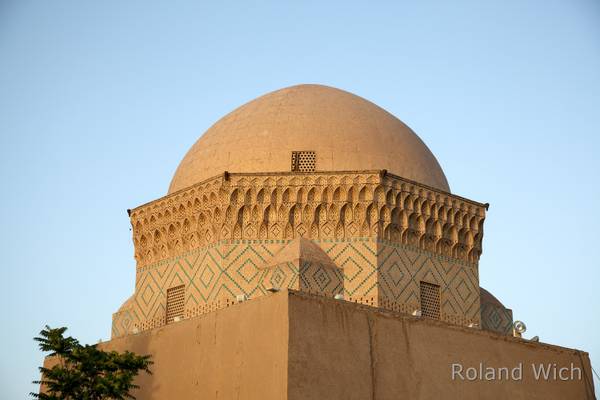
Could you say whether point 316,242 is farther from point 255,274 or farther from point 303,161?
point 303,161

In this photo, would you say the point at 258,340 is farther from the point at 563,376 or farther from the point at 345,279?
the point at 563,376

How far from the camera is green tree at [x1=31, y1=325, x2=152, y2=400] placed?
383 inches

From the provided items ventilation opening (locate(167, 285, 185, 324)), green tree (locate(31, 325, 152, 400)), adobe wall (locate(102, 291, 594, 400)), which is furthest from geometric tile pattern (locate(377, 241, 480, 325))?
green tree (locate(31, 325, 152, 400))

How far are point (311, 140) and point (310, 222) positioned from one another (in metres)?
1.36

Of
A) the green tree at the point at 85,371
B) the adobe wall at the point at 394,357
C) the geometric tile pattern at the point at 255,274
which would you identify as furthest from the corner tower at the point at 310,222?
the green tree at the point at 85,371

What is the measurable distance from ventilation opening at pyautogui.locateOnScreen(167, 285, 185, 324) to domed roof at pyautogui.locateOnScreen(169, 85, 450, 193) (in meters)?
1.70

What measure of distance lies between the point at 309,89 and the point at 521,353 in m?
5.61

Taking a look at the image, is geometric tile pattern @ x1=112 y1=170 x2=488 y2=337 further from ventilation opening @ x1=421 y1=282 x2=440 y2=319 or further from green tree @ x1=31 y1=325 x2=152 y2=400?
green tree @ x1=31 y1=325 x2=152 y2=400

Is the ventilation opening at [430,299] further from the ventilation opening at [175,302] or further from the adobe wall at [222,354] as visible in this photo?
the adobe wall at [222,354]

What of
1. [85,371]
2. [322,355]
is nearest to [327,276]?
[322,355]

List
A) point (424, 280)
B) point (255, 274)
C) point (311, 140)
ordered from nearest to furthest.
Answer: point (255, 274) → point (424, 280) → point (311, 140)

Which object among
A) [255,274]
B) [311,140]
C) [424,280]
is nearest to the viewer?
[255,274]

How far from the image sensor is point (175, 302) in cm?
1371

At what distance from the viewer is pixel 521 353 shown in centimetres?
1221
